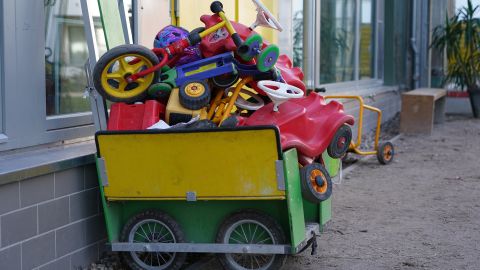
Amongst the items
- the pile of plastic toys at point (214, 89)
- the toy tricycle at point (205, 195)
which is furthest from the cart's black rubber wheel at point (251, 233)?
the pile of plastic toys at point (214, 89)

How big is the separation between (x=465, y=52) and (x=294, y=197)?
1002 cm

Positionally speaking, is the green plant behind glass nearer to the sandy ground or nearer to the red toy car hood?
the sandy ground

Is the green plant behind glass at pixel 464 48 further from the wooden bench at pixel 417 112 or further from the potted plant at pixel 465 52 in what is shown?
the wooden bench at pixel 417 112

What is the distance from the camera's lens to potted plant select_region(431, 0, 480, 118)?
42.6 feet

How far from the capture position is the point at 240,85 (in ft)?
14.1

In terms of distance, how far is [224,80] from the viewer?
4277mm

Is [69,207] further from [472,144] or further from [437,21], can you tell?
[437,21]

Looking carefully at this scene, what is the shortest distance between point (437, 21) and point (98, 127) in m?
11.7

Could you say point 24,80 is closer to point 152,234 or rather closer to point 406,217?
point 152,234

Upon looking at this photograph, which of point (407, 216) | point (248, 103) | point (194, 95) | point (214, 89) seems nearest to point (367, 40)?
point (407, 216)

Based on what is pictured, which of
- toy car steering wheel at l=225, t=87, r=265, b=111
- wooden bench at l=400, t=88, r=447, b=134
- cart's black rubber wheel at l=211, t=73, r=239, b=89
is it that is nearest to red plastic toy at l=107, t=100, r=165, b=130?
cart's black rubber wheel at l=211, t=73, r=239, b=89

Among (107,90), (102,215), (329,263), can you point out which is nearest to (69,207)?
(102,215)

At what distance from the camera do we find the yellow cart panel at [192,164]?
3.81 meters

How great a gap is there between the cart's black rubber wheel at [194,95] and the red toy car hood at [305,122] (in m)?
0.27
